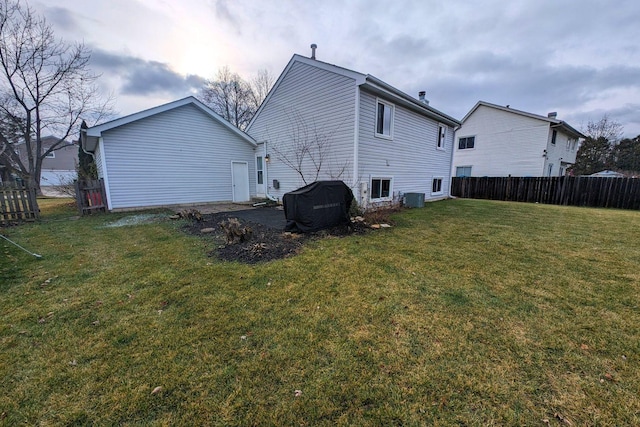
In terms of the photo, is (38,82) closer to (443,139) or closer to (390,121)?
(390,121)

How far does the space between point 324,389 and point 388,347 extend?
77 cm

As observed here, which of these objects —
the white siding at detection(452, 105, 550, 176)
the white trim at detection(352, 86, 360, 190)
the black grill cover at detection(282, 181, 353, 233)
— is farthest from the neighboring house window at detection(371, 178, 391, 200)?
the white siding at detection(452, 105, 550, 176)

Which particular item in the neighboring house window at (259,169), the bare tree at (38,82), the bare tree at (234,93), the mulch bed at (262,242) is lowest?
the mulch bed at (262,242)

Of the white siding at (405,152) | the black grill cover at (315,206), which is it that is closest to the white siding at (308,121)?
the white siding at (405,152)

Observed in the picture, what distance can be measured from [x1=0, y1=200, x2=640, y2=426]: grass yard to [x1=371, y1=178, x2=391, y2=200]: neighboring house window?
17.1 ft

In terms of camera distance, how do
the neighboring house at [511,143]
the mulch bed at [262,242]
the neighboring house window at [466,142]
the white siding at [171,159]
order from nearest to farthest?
1. the mulch bed at [262,242]
2. the white siding at [171,159]
3. the neighboring house at [511,143]
4. the neighboring house window at [466,142]

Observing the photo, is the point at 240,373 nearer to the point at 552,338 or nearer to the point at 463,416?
the point at 463,416

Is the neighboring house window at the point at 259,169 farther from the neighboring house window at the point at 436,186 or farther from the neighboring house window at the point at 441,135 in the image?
the neighboring house window at the point at 441,135

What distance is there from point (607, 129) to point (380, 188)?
42.3m

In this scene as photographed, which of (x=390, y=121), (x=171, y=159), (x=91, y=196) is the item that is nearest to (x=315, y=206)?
(x=390, y=121)

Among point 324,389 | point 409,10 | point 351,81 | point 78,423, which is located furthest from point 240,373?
point 409,10

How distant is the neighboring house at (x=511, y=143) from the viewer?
1697cm

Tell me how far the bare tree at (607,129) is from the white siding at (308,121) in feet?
139

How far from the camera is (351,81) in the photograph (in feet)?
26.7
